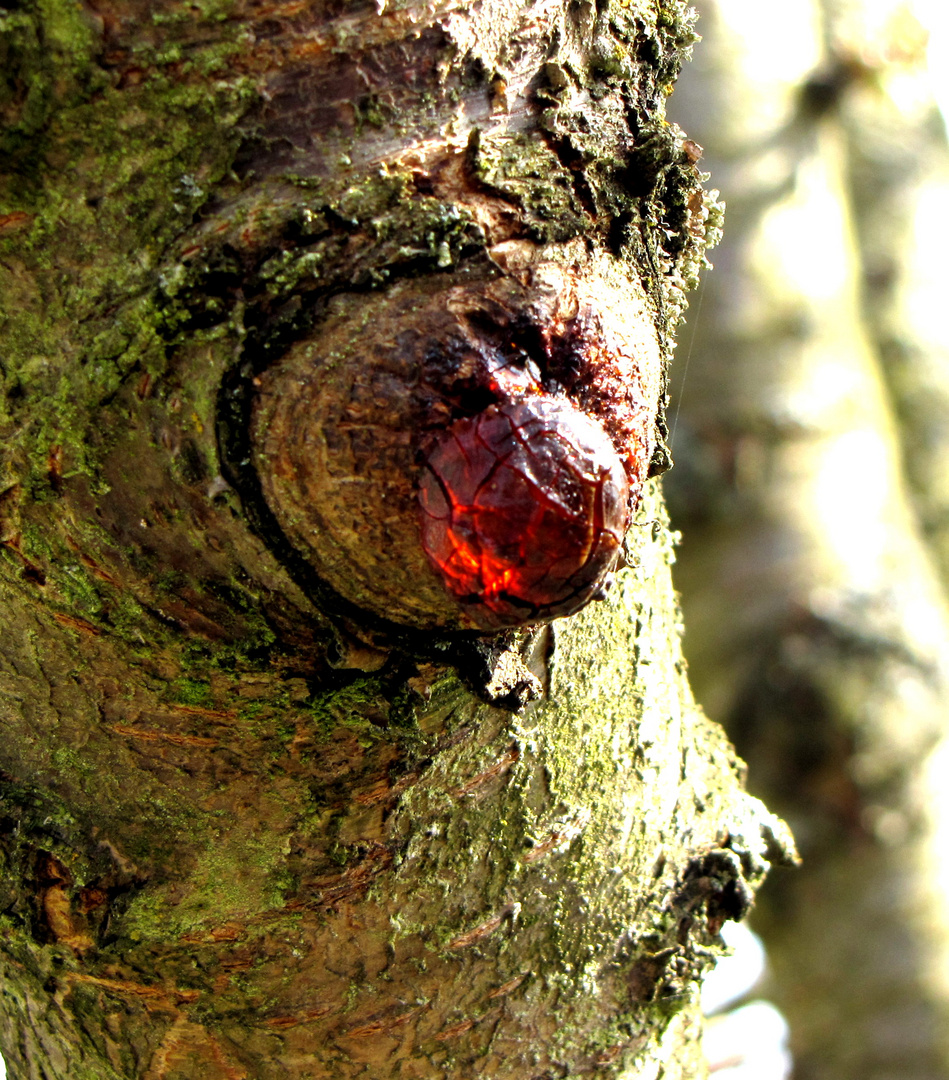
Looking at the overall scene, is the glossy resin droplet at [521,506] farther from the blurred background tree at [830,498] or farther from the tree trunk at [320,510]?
the blurred background tree at [830,498]

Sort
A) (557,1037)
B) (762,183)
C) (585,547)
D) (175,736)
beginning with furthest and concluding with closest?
(762,183), (557,1037), (175,736), (585,547)

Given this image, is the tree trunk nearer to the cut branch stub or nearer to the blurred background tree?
the cut branch stub

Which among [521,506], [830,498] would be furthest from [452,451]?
[830,498]

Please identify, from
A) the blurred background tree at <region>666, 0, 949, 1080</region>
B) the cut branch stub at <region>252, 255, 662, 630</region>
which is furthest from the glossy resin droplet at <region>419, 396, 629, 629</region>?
the blurred background tree at <region>666, 0, 949, 1080</region>

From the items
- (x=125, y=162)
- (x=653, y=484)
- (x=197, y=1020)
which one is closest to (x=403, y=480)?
(x=125, y=162)

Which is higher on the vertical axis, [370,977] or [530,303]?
[530,303]

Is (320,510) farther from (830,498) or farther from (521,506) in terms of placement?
(830,498)

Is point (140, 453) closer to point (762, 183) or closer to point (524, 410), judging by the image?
point (524, 410)
